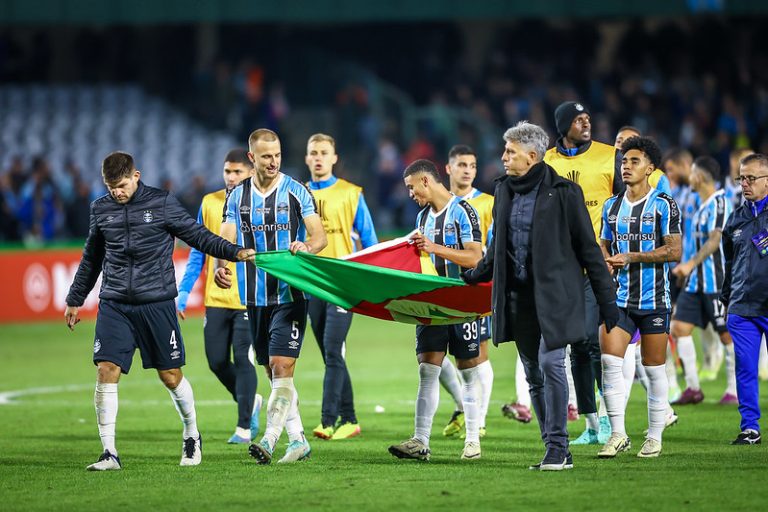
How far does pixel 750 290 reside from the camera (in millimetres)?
10031

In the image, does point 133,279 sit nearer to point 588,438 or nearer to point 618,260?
point 618,260

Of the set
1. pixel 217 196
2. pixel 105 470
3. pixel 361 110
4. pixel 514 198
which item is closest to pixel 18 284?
pixel 361 110

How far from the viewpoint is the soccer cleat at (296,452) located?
9.54 m

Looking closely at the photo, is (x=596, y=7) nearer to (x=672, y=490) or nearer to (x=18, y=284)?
(x=18, y=284)

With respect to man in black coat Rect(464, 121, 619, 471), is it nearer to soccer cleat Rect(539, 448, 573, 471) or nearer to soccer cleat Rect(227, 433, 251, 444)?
soccer cleat Rect(539, 448, 573, 471)

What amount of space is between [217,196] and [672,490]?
5.10 meters

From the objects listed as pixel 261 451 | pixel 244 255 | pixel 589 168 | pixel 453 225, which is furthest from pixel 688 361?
pixel 244 255

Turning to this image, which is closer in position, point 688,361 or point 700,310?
point 688,361

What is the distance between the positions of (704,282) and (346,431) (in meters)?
4.32

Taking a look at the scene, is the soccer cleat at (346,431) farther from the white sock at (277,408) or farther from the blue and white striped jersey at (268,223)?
the blue and white striped jersey at (268,223)

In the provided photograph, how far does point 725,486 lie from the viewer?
807 centimetres

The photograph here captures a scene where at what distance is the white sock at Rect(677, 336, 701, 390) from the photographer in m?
13.1

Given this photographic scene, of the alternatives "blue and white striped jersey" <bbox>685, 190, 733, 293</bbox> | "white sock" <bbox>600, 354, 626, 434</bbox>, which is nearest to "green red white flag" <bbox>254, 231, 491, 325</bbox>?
"white sock" <bbox>600, 354, 626, 434</bbox>

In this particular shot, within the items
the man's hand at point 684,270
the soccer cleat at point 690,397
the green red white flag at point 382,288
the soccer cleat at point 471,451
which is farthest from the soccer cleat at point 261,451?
the soccer cleat at point 690,397
